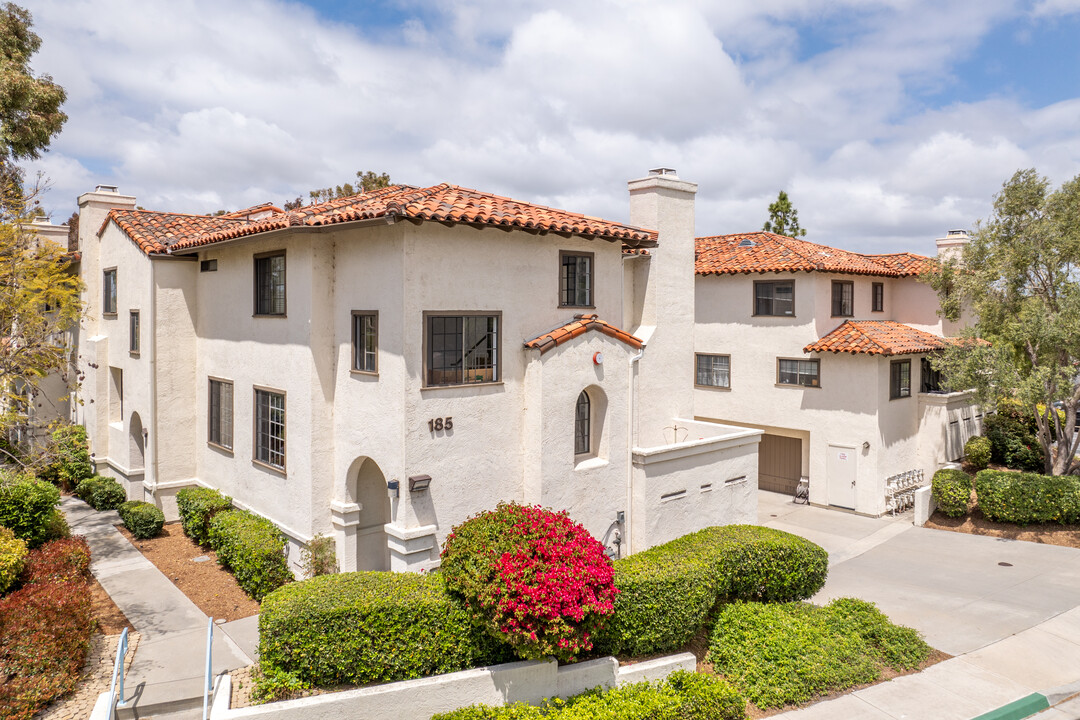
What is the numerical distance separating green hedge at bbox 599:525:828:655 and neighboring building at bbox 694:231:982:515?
973 cm

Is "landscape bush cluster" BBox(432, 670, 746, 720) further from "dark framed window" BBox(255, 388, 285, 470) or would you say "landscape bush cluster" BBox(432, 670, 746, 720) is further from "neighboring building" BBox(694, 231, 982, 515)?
"neighboring building" BBox(694, 231, 982, 515)

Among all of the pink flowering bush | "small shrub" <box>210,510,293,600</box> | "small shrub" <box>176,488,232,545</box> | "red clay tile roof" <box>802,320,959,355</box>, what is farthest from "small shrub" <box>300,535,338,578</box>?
"red clay tile roof" <box>802,320,959,355</box>

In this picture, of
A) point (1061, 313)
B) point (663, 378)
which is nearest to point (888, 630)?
point (663, 378)

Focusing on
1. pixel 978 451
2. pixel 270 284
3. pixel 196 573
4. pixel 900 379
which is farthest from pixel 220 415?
pixel 978 451

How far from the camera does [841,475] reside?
22.8 m

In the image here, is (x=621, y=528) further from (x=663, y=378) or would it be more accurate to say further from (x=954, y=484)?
(x=954, y=484)

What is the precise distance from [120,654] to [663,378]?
12.5 meters

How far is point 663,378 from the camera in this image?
1720 centimetres

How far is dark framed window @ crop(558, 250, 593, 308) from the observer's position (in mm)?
14477

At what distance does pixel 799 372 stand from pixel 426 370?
16319 mm

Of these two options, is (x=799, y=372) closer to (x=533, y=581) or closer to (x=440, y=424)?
(x=440, y=424)

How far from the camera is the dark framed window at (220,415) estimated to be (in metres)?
16.9

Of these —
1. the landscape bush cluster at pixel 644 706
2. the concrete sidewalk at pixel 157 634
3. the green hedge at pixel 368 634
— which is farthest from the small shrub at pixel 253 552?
the landscape bush cluster at pixel 644 706

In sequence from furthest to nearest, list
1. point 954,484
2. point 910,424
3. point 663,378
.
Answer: point 910,424 → point 954,484 → point 663,378
